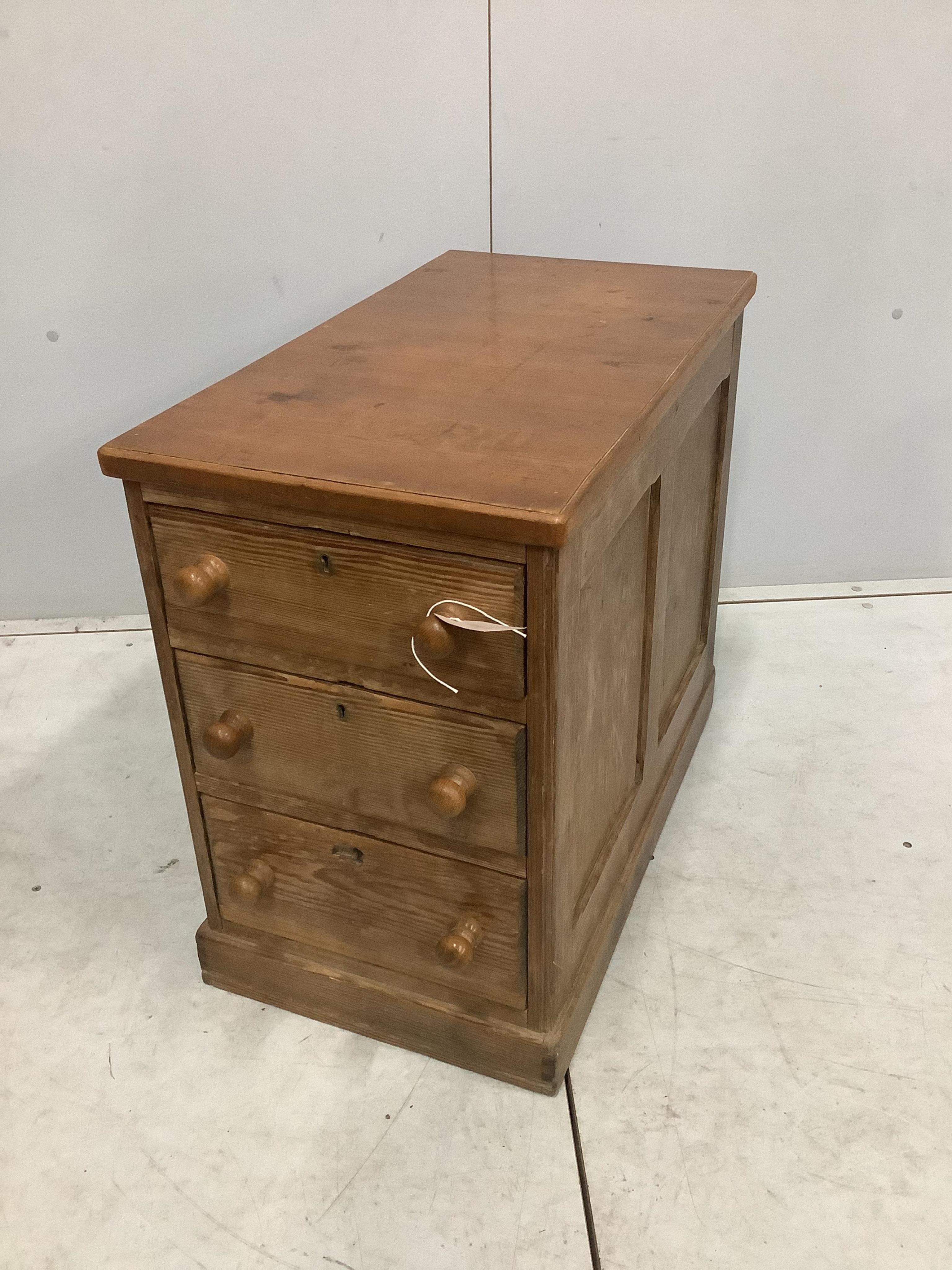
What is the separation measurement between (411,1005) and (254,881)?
0.82 feet

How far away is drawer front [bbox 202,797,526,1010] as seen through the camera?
1.30 metres

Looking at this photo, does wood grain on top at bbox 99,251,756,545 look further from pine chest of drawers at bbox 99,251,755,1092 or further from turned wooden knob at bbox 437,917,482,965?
turned wooden knob at bbox 437,917,482,965

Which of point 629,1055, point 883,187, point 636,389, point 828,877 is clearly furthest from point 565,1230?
point 883,187

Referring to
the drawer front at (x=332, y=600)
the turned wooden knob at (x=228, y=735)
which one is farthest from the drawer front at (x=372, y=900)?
the drawer front at (x=332, y=600)

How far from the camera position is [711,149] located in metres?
2.05

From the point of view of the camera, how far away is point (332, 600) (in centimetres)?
117

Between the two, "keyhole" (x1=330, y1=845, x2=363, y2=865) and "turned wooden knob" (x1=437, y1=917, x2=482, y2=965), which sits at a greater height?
"keyhole" (x1=330, y1=845, x2=363, y2=865)

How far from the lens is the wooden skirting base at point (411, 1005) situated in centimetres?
137

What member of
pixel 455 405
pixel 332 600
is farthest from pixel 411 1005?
pixel 455 405

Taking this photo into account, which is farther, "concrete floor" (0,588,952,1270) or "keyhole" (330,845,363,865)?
"keyhole" (330,845,363,865)

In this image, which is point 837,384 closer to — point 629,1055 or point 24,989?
point 629,1055

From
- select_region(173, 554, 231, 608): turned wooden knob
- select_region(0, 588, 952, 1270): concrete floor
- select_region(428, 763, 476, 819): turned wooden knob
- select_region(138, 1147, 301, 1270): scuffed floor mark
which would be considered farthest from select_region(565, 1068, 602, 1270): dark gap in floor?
select_region(173, 554, 231, 608): turned wooden knob

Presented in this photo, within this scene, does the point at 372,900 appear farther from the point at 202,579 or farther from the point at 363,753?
the point at 202,579

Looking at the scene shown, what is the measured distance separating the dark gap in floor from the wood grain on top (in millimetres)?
739
